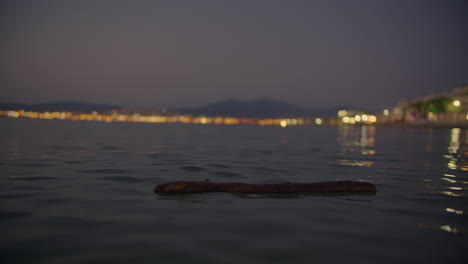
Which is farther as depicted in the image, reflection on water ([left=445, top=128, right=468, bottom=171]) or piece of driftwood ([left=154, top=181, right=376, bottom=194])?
reflection on water ([left=445, top=128, right=468, bottom=171])

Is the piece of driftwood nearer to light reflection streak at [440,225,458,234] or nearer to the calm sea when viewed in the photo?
the calm sea

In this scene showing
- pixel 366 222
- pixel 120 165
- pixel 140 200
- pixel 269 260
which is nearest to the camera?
pixel 269 260

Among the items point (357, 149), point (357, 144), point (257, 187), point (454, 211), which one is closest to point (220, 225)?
Result: point (257, 187)

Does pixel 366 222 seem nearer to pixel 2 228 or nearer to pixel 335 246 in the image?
pixel 335 246

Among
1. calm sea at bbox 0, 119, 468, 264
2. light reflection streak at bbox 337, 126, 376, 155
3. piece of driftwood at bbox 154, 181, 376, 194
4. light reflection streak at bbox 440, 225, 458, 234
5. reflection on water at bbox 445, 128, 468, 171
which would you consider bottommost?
light reflection streak at bbox 337, 126, 376, 155

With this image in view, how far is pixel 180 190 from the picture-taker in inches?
301

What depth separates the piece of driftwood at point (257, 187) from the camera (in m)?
7.71

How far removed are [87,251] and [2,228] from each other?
1940mm

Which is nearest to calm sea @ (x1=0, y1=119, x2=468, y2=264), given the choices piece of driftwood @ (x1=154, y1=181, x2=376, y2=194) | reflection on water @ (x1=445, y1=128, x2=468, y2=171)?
piece of driftwood @ (x1=154, y1=181, x2=376, y2=194)

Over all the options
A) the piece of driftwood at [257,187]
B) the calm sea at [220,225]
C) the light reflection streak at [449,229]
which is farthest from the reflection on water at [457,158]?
the light reflection streak at [449,229]

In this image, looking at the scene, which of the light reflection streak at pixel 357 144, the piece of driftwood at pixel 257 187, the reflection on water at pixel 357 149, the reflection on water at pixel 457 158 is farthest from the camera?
the light reflection streak at pixel 357 144

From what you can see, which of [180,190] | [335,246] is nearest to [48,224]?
[180,190]

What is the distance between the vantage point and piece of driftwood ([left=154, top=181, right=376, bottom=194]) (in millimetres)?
7707

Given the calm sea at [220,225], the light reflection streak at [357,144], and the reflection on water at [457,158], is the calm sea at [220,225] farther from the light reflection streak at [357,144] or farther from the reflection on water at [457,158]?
the light reflection streak at [357,144]
